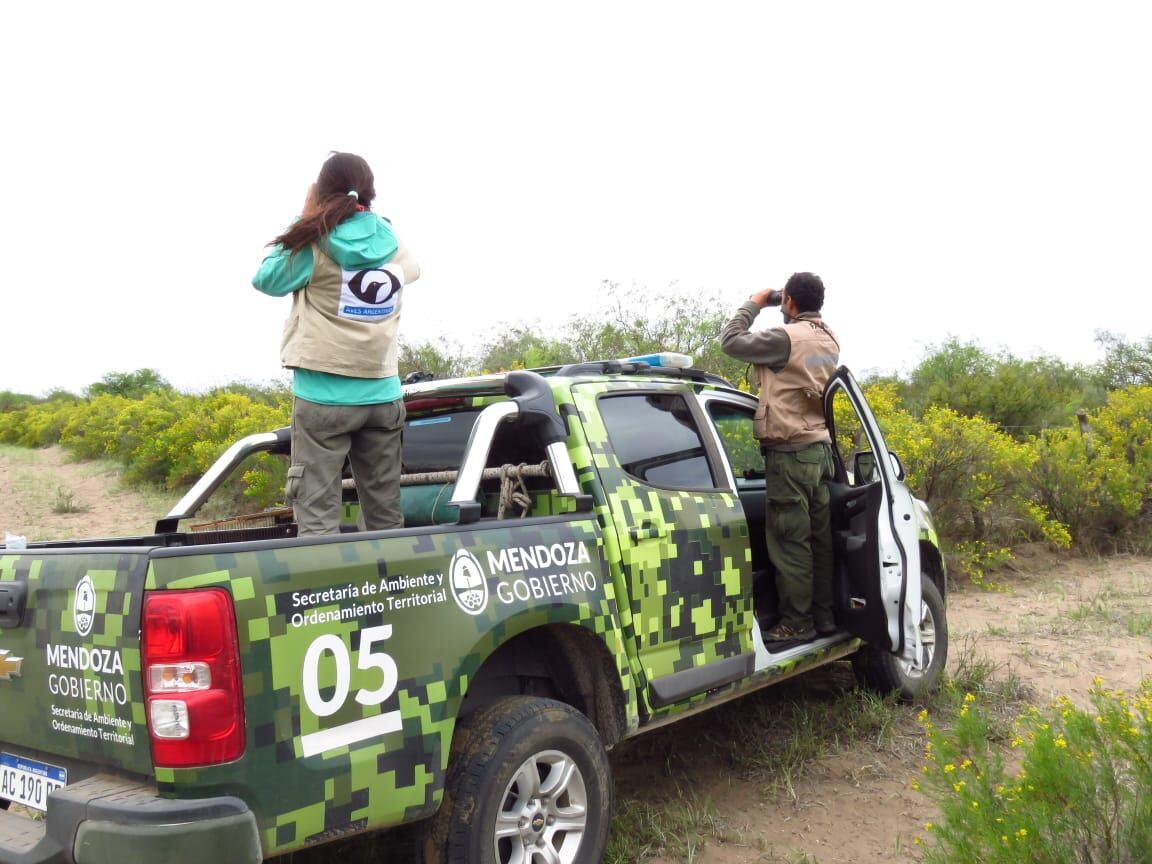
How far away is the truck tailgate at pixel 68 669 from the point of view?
Result: 257cm

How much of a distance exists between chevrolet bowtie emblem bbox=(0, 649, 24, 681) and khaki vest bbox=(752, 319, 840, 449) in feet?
11.2

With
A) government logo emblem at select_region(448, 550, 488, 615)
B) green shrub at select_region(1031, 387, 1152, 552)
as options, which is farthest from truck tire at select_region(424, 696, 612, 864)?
green shrub at select_region(1031, 387, 1152, 552)

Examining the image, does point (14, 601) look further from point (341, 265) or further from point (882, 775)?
point (882, 775)

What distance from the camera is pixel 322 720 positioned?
8.67ft

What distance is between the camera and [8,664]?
9.64ft

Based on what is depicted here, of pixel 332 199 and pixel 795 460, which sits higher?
pixel 332 199

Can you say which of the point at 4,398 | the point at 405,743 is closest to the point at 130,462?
the point at 405,743

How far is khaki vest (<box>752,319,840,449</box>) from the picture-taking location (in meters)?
4.95

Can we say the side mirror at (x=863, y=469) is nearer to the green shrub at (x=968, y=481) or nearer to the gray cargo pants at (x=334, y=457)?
the gray cargo pants at (x=334, y=457)

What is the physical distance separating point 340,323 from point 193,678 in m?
1.67

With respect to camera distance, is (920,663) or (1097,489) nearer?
(920,663)

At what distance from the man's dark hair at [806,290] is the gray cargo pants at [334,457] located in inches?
93.0

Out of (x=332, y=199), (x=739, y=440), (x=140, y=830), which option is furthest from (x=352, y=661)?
(x=739, y=440)

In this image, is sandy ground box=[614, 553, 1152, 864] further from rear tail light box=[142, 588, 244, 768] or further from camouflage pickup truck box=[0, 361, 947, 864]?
rear tail light box=[142, 588, 244, 768]
